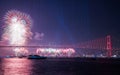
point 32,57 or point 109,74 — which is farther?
point 32,57

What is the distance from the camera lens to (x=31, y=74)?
1929 inches

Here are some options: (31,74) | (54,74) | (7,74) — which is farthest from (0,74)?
(54,74)

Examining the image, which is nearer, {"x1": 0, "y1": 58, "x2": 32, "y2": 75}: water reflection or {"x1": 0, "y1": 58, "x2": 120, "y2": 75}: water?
{"x1": 0, "y1": 58, "x2": 32, "y2": 75}: water reflection

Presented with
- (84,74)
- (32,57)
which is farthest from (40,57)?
(84,74)

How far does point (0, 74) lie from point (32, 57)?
8950cm

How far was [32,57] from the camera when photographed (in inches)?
5404

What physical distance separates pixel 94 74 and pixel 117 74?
352 cm

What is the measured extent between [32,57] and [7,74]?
8926 cm

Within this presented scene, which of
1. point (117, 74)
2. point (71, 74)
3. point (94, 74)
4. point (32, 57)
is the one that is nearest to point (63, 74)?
point (71, 74)

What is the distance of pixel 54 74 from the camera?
48906 millimetres

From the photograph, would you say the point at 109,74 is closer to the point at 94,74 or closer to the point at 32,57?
the point at 94,74

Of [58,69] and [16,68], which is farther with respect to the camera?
[16,68]

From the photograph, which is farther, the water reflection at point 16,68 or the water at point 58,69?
the water at point 58,69

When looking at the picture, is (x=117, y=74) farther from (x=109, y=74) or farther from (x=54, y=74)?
(x=54, y=74)
